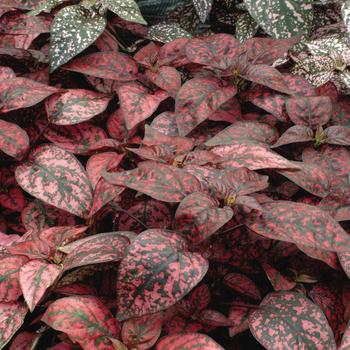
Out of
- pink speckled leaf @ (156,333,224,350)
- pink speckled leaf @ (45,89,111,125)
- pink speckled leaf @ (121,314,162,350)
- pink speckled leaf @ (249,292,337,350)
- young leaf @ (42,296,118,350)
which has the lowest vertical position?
pink speckled leaf @ (249,292,337,350)

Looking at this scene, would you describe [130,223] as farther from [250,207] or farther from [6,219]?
[6,219]

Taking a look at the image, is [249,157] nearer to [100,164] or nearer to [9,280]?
[100,164]

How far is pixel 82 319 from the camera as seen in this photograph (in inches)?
32.8

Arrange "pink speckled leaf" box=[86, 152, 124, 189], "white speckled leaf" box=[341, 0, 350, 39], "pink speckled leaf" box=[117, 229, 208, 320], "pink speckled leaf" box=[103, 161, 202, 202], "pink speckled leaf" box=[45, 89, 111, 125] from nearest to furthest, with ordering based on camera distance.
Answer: "pink speckled leaf" box=[117, 229, 208, 320] < "pink speckled leaf" box=[103, 161, 202, 202] < "pink speckled leaf" box=[86, 152, 124, 189] < "pink speckled leaf" box=[45, 89, 111, 125] < "white speckled leaf" box=[341, 0, 350, 39]

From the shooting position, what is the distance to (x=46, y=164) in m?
1.14

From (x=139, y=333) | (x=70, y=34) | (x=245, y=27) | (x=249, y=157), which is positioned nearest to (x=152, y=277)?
(x=139, y=333)

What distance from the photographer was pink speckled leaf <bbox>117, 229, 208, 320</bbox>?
77 cm

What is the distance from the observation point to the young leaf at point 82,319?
81cm

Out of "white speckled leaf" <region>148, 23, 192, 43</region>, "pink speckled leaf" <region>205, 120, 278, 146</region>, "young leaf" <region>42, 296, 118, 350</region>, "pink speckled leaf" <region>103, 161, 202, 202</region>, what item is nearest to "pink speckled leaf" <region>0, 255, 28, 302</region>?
"young leaf" <region>42, 296, 118, 350</region>

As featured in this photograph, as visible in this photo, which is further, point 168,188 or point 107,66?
point 107,66

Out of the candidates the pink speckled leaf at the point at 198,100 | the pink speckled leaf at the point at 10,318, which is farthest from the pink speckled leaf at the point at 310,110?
the pink speckled leaf at the point at 10,318

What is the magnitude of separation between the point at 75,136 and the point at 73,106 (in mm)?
70

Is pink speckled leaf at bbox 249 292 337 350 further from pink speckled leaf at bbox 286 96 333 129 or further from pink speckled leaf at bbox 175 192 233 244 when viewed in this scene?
pink speckled leaf at bbox 286 96 333 129

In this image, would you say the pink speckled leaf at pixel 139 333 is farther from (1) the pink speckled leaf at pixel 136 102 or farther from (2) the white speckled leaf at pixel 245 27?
→ (2) the white speckled leaf at pixel 245 27
